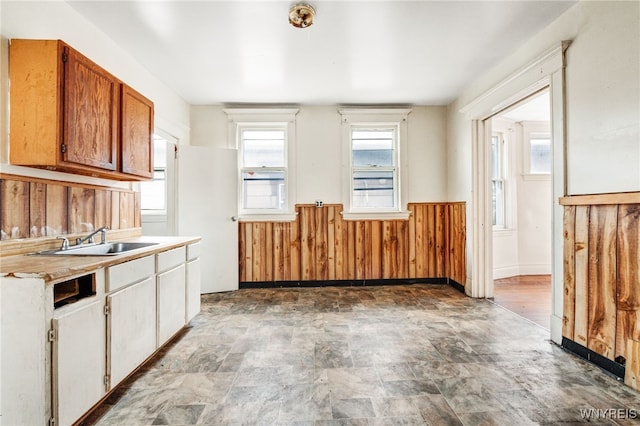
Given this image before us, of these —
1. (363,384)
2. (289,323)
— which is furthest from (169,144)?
(363,384)

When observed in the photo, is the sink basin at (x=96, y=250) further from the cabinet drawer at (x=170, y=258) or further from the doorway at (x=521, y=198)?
the doorway at (x=521, y=198)

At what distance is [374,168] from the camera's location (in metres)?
4.39

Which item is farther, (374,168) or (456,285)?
(374,168)

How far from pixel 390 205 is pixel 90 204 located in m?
3.59

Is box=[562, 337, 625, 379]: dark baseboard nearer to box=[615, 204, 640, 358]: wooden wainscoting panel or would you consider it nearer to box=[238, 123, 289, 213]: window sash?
box=[615, 204, 640, 358]: wooden wainscoting panel

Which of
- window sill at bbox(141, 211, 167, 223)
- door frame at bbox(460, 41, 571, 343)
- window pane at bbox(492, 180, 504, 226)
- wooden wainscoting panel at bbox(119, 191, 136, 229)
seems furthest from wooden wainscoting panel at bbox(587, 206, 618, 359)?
window sill at bbox(141, 211, 167, 223)

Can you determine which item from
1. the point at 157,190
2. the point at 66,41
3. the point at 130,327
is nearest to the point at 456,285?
the point at 130,327

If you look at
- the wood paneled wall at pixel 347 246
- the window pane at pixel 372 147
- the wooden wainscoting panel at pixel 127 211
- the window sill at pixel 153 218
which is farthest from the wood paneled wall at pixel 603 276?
the window sill at pixel 153 218

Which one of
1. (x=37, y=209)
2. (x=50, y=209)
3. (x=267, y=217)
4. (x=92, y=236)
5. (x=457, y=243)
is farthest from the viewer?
(x=267, y=217)

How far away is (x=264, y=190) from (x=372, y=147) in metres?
1.75

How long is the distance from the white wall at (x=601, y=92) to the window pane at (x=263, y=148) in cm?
312

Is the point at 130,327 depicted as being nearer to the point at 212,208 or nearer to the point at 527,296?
the point at 212,208

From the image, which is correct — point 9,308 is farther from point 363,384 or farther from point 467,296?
point 467,296

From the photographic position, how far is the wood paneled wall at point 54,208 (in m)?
1.75
